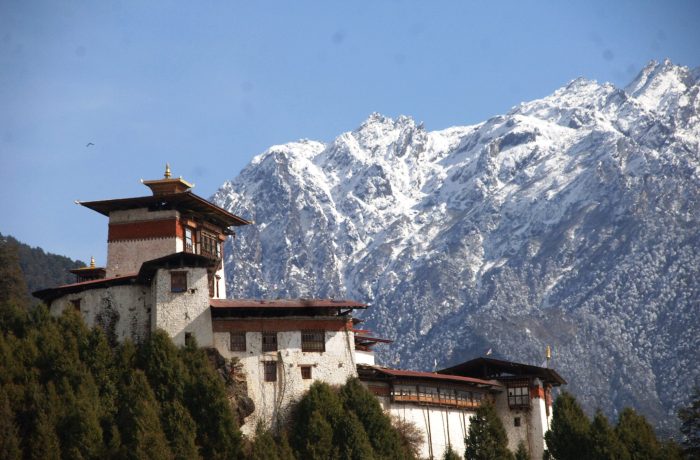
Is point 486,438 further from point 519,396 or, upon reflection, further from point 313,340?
point 313,340

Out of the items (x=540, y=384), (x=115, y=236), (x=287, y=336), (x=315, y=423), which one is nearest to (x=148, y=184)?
(x=115, y=236)

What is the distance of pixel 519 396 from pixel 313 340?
24870 millimetres

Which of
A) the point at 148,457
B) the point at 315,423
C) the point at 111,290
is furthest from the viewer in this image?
the point at 111,290

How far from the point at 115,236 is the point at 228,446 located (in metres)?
26.4

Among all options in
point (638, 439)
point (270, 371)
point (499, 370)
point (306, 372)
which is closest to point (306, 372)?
point (306, 372)

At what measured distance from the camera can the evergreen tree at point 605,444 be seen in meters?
94.7

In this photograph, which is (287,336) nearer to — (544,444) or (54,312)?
(54,312)

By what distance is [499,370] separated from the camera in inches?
4215

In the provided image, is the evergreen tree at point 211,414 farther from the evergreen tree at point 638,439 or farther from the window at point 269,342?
the evergreen tree at point 638,439

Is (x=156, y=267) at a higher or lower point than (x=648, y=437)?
higher

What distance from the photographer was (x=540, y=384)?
10756cm

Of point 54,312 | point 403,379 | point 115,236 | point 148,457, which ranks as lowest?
point 148,457

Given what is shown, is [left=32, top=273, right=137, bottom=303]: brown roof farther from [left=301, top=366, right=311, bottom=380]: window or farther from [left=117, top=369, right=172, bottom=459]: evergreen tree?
[left=301, top=366, right=311, bottom=380]: window

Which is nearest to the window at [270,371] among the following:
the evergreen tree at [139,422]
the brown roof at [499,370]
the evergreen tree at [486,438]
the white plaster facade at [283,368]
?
the white plaster facade at [283,368]
